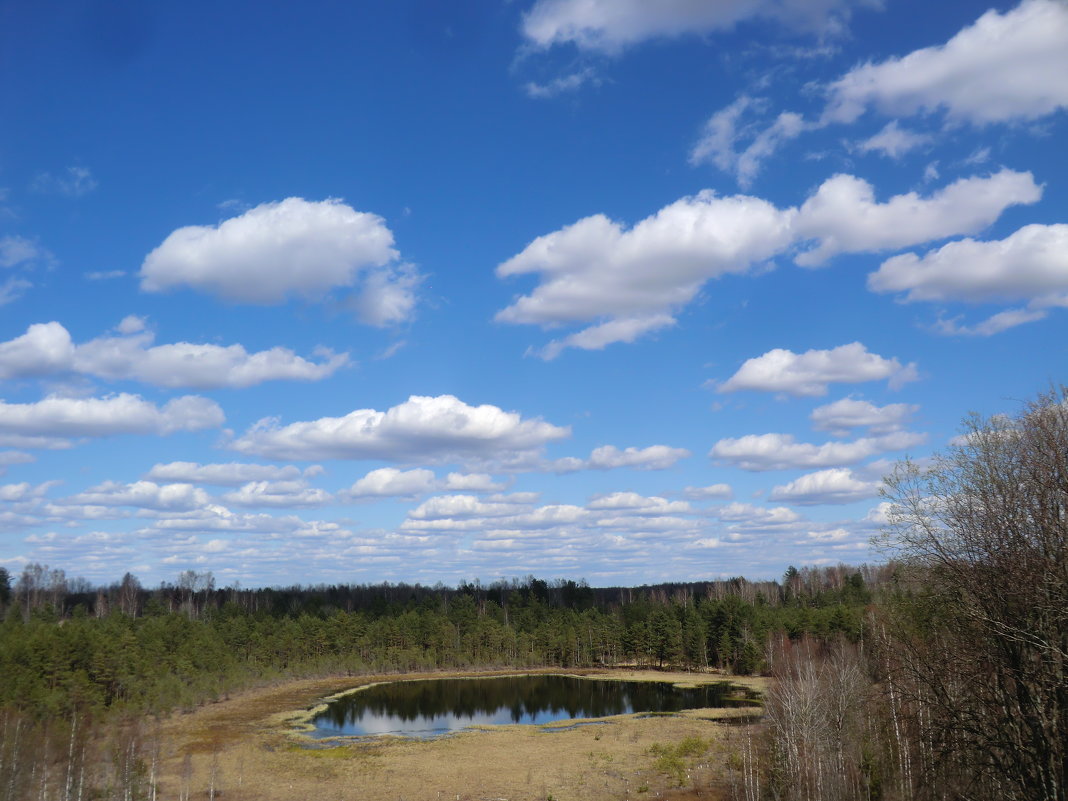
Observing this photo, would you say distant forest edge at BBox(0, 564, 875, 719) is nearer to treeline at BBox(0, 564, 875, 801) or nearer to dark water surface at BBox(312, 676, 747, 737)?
treeline at BBox(0, 564, 875, 801)

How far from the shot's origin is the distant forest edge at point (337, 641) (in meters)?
59.8

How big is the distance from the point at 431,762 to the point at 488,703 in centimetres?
3912

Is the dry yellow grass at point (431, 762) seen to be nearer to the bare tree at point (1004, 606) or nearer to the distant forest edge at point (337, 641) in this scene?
the distant forest edge at point (337, 641)

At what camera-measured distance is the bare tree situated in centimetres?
1669

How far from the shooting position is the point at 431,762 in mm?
52906

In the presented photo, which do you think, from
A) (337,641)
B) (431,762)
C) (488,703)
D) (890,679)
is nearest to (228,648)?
(337,641)

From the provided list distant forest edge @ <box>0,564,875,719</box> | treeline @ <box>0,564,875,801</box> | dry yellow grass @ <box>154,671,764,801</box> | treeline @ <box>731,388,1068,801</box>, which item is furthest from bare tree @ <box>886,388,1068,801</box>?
distant forest edge @ <box>0,564,875,719</box>

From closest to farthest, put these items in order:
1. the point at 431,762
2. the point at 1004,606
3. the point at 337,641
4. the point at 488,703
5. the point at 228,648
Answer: the point at 1004,606, the point at 431,762, the point at 488,703, the point at 228,648, the point at 337,641

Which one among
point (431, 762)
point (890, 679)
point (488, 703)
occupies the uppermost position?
point (890, 679)

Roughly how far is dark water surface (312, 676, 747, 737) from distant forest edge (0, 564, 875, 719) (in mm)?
13222

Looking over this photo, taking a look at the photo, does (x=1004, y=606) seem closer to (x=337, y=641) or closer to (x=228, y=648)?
(x=228, y=648)

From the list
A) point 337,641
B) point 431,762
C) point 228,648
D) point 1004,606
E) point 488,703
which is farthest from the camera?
point 337,641

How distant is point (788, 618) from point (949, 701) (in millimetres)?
89598

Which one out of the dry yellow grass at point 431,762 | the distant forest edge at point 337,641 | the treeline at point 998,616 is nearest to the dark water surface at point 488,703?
the dry yellow grass at point 431,762
